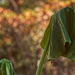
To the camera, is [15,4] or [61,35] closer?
[61,35]

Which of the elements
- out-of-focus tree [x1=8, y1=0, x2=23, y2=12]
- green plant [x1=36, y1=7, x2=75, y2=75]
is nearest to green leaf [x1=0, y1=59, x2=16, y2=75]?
green plant [x1=36, y1=7, x2=75, y2=75]

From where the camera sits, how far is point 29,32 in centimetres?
898

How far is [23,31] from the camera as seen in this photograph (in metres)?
8.70

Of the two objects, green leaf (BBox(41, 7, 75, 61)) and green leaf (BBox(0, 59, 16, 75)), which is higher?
green leaf (BBox(41, 7, 75, 61))

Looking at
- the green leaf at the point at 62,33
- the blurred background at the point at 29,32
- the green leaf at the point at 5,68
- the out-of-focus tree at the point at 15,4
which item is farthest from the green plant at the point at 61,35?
the out-of-focus tree at the point at 15,4

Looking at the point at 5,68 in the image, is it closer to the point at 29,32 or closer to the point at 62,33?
the point at 62,33

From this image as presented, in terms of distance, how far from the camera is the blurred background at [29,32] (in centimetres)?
827

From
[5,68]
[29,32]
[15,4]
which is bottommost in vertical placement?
[29,32]

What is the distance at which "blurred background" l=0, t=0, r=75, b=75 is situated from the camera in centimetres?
827

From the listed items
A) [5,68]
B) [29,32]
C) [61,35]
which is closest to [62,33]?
[61,35]

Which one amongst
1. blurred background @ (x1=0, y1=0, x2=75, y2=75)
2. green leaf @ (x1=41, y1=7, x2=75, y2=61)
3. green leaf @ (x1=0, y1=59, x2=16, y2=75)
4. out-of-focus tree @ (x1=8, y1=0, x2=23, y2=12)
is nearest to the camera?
green leaf @ (x1=41, y1=7, x2=75, y2=61)

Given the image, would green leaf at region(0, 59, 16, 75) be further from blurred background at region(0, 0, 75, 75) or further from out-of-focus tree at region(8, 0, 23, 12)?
out-of-focus tree at region(8, 0, 23, 12)

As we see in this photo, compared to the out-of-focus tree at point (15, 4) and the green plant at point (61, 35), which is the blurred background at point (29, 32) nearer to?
the out-of-focus tree at point (15, 4)

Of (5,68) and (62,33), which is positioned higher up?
(62,33)
